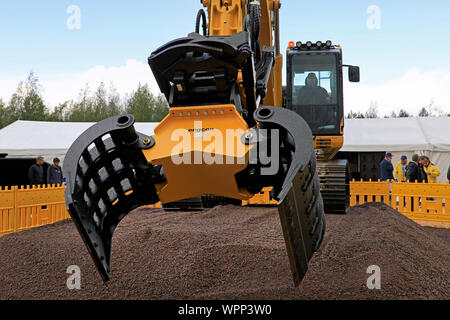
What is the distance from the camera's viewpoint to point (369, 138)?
56.0ft

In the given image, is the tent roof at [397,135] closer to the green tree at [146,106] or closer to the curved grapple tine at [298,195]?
the curved grapple tine at [298,195]

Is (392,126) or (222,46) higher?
(222,46)

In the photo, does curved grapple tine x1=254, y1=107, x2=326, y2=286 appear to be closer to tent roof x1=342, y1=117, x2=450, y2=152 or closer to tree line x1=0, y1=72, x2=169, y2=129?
tent roof x1=342, y1=117, x2=450, y2=152

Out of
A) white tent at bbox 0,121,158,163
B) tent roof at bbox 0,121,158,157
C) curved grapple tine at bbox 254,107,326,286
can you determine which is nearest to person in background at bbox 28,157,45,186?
tent roof at bbox 0,121,158,157

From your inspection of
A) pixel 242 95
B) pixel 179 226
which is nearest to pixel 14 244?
pixel 179 226

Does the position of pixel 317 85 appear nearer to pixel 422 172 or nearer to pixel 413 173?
pixel 413 173

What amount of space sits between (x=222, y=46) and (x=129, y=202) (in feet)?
5.34

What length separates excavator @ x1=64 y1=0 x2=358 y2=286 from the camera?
3.20m

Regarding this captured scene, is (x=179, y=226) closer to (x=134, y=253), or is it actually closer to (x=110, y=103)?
(x=134, y=253)

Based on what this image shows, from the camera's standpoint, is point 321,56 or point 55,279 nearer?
point 55,279

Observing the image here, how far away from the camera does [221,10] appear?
4449 millimetres

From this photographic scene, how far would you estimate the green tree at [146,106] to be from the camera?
107ft

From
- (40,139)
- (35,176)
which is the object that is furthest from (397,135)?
(40,139)

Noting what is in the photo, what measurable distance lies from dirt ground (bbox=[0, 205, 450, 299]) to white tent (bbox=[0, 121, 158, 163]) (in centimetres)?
1136
